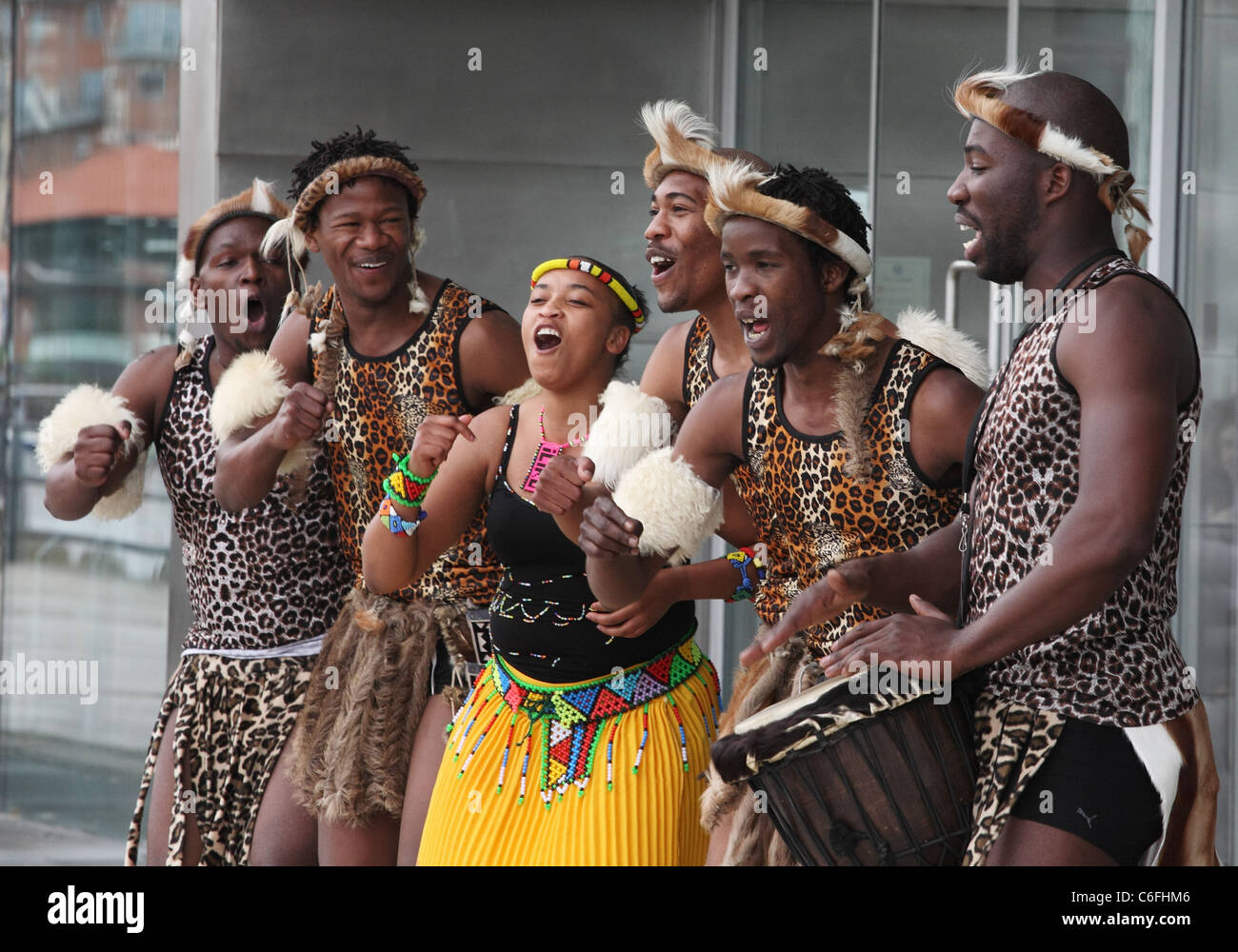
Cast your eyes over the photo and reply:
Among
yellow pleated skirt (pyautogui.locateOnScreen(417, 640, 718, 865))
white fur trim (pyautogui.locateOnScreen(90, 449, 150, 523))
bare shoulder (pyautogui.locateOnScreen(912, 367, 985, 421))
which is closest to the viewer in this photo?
bare shoulder (pyautogui.locateOnScreen(912, 367, 985, 421))

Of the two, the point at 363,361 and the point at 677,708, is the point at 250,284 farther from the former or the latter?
the point at 677,708

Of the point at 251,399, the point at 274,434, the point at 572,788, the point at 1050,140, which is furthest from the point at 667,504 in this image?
the point at 251,399

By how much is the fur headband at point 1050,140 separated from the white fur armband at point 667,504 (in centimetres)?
92

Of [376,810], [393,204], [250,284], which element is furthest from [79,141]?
[376,810]

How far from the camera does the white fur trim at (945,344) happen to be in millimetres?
3092

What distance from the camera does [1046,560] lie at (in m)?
2.32

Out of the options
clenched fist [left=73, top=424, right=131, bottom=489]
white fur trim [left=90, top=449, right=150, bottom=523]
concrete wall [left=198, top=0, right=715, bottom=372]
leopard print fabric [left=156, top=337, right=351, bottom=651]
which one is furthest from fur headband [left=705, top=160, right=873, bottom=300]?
concrete wall [left=198, top=0, right=715, bottom=372]

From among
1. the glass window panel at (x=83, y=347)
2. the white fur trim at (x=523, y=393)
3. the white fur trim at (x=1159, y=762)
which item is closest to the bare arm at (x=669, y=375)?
the white fur trim at (x=523, y=393)

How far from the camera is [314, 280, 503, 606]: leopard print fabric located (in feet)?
12.6

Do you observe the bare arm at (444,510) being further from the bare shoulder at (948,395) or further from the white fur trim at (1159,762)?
the white fur trim at (1159,762)

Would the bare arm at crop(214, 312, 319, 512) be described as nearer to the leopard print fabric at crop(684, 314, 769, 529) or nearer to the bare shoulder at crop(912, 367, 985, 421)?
the leopard print fabric at crop(684, 314, 769, 529)

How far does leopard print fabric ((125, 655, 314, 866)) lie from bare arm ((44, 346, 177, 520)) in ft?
1.91

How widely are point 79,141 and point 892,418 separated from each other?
4.88 m

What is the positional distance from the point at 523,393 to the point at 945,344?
104 cm
